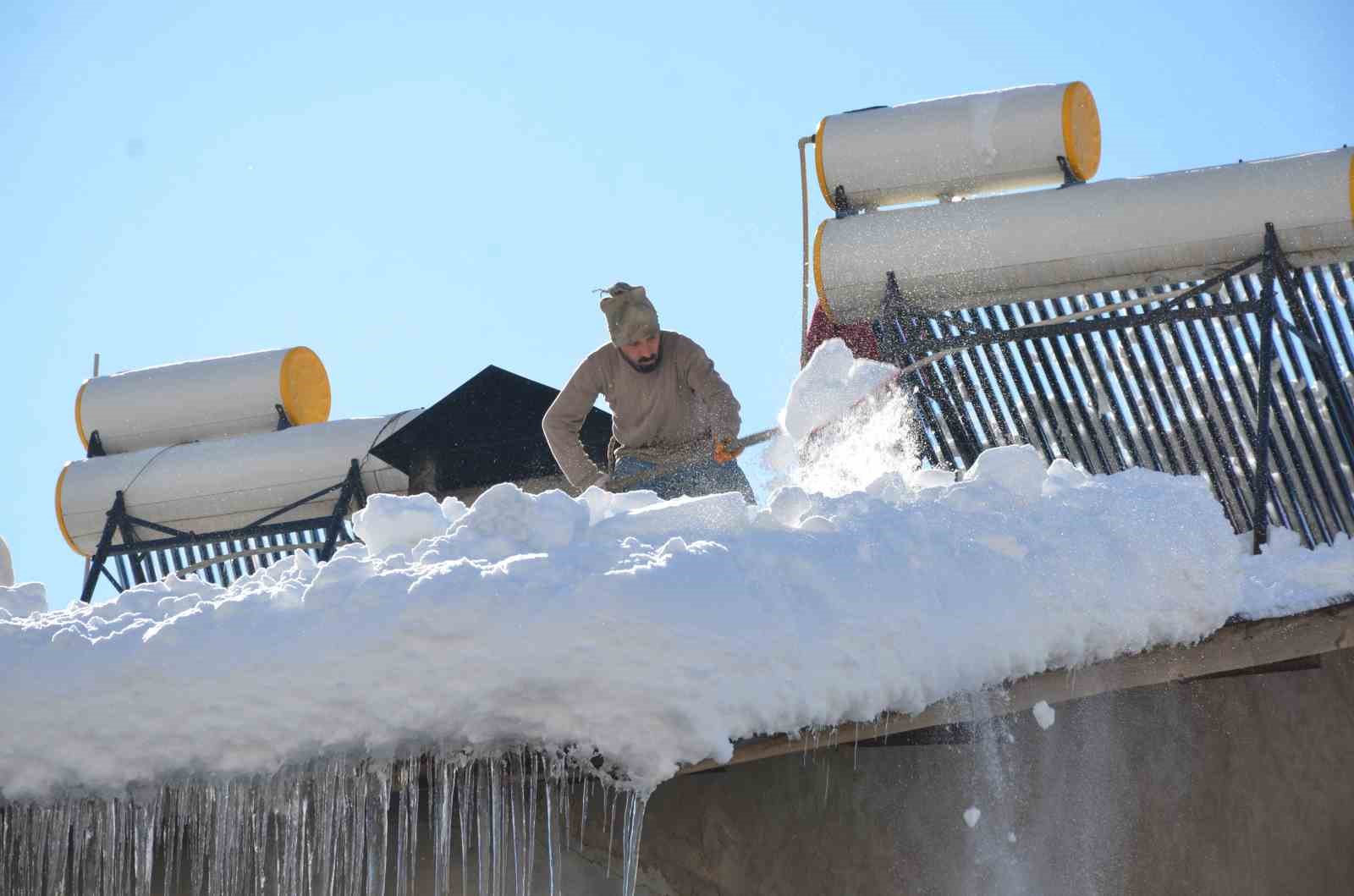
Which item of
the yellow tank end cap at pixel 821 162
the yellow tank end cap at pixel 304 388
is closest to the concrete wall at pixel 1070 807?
the yellow tank end cap at pixel 821 162

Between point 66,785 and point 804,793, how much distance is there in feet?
6.90

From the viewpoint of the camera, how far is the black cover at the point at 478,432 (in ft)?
28.7

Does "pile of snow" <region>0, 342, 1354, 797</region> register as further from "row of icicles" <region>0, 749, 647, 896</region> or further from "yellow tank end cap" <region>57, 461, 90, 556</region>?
"yellow tank end cap" <region>57, 461, 90, 556</region>

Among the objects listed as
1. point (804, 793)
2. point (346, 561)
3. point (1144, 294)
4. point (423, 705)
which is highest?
point (1144, 294)

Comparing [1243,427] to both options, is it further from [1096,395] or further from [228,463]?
[228,463]

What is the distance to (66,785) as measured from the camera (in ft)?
12.1

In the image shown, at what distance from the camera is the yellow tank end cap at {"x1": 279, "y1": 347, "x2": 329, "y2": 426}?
32.1 ft

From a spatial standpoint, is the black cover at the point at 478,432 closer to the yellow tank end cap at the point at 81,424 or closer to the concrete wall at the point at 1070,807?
the yellow tank end cap at the point at 81,424

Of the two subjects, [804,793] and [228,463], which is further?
[228,463]

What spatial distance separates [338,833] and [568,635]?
879 millimetres

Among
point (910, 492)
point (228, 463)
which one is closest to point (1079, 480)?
point (910, 492)

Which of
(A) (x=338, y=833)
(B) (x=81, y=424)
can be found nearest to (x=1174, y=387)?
(A) (x=338, y=833)

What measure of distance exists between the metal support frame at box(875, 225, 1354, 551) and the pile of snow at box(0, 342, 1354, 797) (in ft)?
8.77

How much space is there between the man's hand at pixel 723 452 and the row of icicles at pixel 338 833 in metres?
1.99
